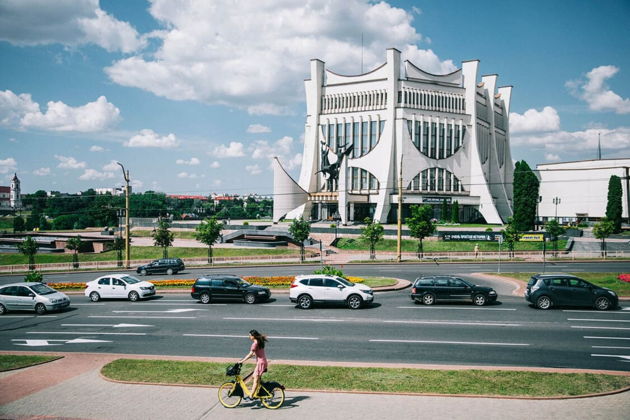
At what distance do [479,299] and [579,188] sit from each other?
82.5 metres

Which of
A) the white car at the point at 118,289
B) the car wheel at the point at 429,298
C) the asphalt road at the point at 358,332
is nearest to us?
the asphalt road at the point at 358,332

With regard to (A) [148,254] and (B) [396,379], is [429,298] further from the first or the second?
(A) [148,254]

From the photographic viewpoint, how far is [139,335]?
696 inches

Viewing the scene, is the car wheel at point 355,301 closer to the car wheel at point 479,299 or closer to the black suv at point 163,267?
the car wheel at point 479,299

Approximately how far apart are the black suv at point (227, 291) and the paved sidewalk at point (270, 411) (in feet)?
40.6

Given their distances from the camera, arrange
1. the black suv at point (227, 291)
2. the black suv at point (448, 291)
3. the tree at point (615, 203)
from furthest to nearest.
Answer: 1. the tree at point (615, 203)
2. the black suv at point (227, 291)
3. the black suv at point (448, 291)

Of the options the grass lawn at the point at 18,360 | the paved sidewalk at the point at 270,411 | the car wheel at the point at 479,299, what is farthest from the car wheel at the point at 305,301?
the paved sidewalk at the point at 270,411

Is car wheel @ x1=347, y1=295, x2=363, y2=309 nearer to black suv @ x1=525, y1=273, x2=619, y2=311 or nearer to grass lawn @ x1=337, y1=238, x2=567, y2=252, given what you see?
black suv @ x1=525, y1=273, x2=619, y2=311

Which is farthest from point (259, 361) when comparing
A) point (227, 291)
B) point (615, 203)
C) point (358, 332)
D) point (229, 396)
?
point (615, 203)

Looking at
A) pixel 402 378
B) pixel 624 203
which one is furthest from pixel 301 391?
pixel 624 203

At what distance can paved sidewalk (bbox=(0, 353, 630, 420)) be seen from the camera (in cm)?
946

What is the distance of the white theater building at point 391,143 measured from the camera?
8644cm

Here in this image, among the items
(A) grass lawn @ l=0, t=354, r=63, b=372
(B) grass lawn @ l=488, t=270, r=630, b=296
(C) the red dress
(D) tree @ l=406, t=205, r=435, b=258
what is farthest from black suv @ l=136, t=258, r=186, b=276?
(C) the red dress

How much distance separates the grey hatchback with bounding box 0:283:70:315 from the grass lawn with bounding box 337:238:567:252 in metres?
39.4
